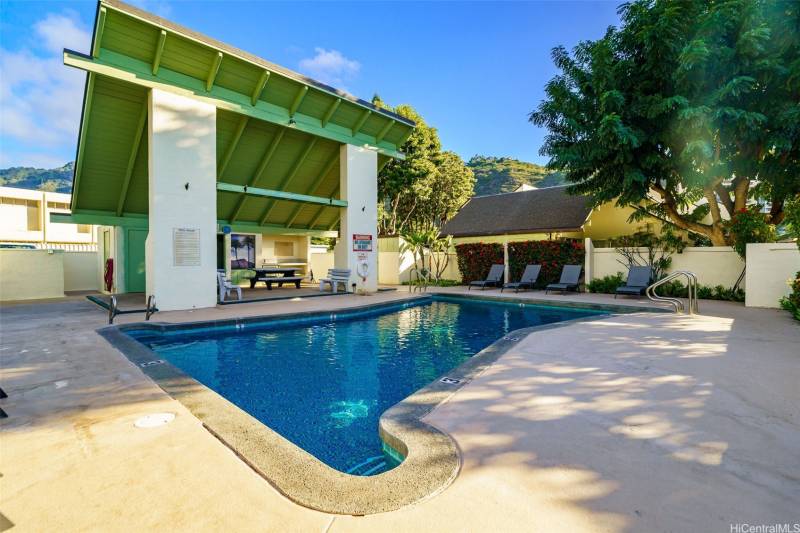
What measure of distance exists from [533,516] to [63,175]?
11034 centimetres

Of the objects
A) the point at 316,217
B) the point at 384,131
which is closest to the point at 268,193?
the point at 384,131

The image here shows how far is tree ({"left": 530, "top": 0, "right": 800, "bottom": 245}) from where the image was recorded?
9.97 metres

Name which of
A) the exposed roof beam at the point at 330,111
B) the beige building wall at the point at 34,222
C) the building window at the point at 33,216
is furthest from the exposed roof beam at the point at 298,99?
the building window at the point at 33,216

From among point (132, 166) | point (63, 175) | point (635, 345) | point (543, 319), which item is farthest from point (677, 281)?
point (63, 175)

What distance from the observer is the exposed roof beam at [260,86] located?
11086 mm

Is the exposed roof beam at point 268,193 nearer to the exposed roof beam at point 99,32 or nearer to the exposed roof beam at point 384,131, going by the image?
the exposed roof beam at point 384,131

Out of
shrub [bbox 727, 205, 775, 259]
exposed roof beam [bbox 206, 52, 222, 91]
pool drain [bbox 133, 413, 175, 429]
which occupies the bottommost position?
pool drain [bbox 133, 413, 175, 429]

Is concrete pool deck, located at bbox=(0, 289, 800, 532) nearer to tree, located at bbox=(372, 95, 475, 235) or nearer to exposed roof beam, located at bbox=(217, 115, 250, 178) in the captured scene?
exposed roof beam, located at bbox=(217, 115, 250, 178)

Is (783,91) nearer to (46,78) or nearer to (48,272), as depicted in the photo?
(48,272)

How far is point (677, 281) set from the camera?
12.5 m

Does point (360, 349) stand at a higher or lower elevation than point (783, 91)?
lower

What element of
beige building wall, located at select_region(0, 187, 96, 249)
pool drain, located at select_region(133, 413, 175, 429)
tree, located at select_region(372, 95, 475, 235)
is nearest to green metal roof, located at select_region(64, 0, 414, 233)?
tree, located at select_region(372, 95, 475, 235)

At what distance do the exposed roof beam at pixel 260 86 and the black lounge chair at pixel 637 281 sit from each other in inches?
489

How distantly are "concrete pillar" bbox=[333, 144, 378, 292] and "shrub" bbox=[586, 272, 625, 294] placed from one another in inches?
324
